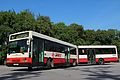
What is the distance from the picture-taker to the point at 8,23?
1563 inches

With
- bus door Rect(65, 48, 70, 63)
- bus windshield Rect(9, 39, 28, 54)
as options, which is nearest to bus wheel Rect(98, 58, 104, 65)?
Answer: bus door Rect(65, 48, 70, 63)

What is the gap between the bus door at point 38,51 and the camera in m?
21.2

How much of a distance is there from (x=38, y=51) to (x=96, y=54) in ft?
59.1

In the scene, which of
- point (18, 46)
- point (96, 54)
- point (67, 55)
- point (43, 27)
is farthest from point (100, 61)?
point (18, 46)

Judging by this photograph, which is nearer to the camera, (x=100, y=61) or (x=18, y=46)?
(x=18, y=46)

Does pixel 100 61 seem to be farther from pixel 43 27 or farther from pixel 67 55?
pixel 43 27

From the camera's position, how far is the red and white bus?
37.3m

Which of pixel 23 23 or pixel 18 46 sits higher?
pixel 23 23

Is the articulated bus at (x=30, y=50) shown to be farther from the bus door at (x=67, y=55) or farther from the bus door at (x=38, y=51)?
the bus door at (x=67, y=55)

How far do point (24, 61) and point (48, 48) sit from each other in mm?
3387

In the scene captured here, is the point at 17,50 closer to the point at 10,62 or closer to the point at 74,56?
the point at 10,62

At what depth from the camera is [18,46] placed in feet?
69.4

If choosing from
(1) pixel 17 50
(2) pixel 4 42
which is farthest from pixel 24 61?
(2) pixel 4 42

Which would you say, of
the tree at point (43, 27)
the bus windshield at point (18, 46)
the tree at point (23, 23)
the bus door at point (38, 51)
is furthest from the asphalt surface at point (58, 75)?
the tree at point (43, 27)
